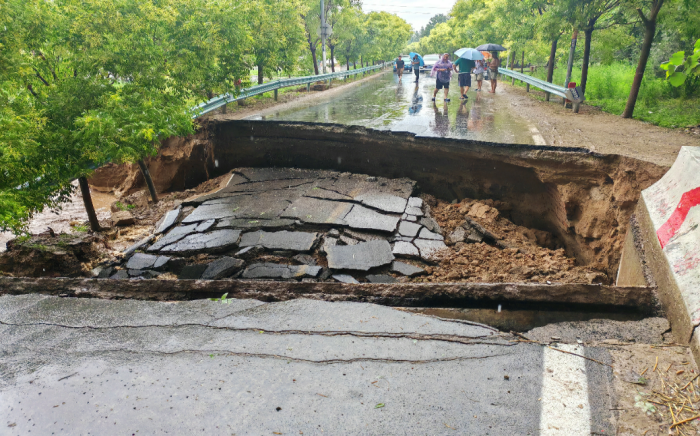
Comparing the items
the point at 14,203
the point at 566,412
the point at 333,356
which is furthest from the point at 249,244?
the point at 566,412

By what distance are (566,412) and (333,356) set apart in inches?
48.7

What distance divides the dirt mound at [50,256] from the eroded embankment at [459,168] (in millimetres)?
3621

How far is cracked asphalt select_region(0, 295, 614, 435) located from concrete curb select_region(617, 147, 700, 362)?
64 centimetres

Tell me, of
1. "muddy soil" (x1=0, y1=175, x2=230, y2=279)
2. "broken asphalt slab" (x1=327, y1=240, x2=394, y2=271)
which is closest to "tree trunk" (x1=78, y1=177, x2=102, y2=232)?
"muddy soil" (x1=0, y1=175, x2=230, y2=279)

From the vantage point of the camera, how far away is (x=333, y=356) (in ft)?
8.23

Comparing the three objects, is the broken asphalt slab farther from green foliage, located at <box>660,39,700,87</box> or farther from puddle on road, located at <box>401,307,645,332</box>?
green foliage, located at <box>660,39,700,87</box>

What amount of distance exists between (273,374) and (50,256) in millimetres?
4705

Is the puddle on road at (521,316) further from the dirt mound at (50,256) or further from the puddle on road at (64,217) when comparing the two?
the puddle on road at (64,217)

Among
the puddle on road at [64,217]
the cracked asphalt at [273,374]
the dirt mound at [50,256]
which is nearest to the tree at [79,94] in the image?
the dirt mound at [50,256]

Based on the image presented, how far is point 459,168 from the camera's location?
7371 mm

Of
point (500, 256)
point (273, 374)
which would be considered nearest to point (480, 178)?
point (500, 256)

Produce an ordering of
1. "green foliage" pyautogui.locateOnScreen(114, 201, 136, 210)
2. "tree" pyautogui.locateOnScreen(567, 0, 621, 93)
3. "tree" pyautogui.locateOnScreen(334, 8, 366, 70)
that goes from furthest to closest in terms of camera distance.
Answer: "tree" pyautogui.locateOnScreen(334, 8, 366, 70) → "tree" pyautogui.locateOnScreen(567, 0, 621, 93) → "green foliage" pyautogui.locateOnScreen(114, 201, 136, 210)

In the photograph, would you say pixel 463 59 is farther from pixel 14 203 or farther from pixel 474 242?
pixel 14 203

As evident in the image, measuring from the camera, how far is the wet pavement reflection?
7793 mm
